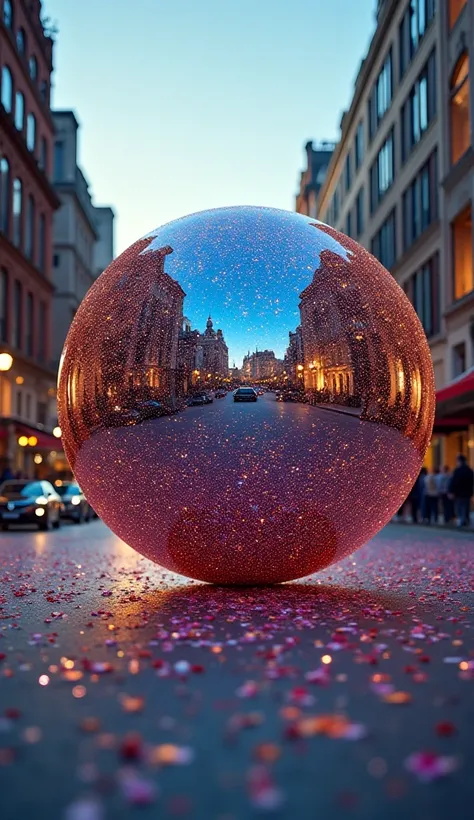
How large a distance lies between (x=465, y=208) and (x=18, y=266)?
936 inches

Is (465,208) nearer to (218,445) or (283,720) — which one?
(218,445)

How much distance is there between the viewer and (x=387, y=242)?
44188 millimetres

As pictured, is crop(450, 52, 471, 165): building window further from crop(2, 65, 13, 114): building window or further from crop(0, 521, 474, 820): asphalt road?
crop(0, 521, 474, 820): asphalt road

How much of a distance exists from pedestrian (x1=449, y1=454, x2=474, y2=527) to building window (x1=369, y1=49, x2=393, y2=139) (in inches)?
1015

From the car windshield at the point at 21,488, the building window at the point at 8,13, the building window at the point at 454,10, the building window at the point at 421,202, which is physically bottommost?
the car windshield at the point at 21,488

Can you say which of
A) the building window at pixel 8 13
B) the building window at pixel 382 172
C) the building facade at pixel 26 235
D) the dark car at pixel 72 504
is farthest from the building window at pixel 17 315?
the building window at pixel 382 172

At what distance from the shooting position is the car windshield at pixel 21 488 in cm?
2533

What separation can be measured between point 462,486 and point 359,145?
35.0 metres

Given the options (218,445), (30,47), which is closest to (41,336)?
(30,47)

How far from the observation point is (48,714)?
3.78m

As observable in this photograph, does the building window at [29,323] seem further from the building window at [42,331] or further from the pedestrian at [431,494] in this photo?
the pedestrian at [431,494]

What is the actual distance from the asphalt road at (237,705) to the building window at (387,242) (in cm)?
3659

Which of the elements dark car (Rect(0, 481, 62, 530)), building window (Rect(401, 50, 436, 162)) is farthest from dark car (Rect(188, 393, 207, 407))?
building window (Rect(401, 50, 436, 162))

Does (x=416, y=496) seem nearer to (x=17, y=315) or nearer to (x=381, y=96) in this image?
(x=381, y=96)
